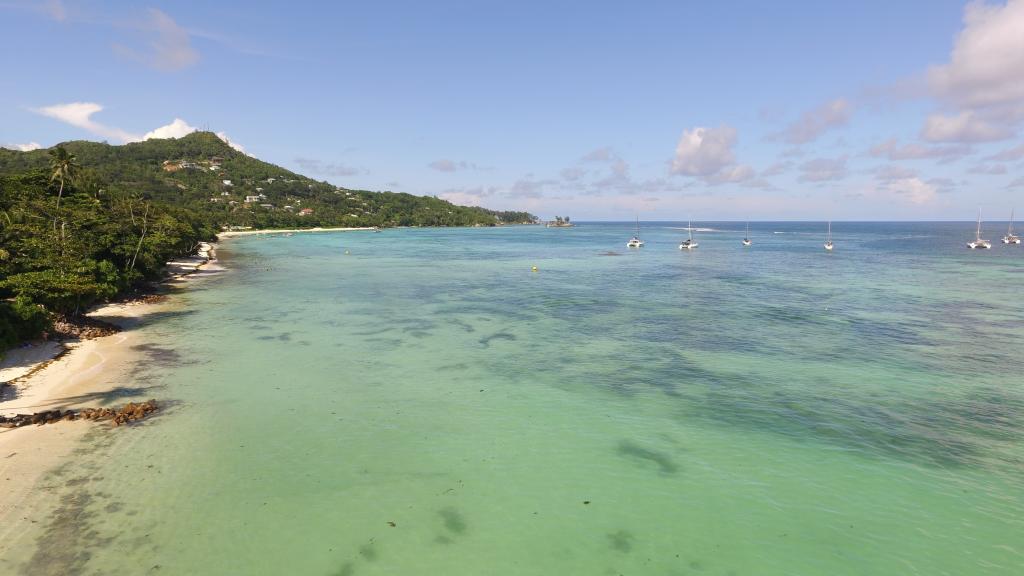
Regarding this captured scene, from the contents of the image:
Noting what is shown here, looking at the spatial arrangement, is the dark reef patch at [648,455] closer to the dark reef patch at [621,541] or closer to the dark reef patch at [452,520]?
the dark reef patch at [621,541]

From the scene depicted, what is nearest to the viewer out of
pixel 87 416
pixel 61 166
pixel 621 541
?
pixel 621 541

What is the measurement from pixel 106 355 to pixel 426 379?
16358 millimetres

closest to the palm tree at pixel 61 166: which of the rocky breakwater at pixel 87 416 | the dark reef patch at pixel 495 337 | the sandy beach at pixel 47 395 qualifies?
the sandy beach at pixel 47 395

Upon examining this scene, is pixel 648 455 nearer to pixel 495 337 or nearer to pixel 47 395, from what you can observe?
pixel 495 337

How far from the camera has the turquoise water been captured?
38.2 feet

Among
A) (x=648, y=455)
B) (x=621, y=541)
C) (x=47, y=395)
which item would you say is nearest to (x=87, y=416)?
(x=47, y=395)

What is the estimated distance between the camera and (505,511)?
1325 cm

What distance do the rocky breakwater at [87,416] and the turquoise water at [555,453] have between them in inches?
36.9

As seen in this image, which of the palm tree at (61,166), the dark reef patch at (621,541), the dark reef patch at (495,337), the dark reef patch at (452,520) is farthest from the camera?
the palm tree at (61,166)

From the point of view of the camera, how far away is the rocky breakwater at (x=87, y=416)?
16.7 metres

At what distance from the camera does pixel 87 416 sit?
57.3ft

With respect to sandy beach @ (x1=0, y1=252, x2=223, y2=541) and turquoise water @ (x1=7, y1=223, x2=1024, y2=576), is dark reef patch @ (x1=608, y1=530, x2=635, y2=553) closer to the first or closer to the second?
turquoise water @ (x1=7, y1=223, x2=1024, y2=576)

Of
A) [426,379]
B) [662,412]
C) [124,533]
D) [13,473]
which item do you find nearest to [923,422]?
[662,412]

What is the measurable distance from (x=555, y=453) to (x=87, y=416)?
16.4 m
